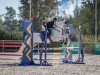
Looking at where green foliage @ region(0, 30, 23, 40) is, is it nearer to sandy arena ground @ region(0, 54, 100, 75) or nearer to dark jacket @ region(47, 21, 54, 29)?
dark jacket @ region(47, 21, 54, 29)

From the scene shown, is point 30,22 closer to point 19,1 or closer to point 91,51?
point 91,51

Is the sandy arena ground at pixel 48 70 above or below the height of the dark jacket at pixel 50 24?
below

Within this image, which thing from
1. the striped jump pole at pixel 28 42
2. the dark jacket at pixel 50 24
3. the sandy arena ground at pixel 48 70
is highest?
the dark jacket at pixel 50 24

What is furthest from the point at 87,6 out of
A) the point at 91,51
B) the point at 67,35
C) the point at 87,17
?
the point at 67,35

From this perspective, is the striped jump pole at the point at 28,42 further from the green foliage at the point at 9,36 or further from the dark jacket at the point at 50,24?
the green foliage at the point at 9,36

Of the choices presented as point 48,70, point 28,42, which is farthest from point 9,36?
point 48,70

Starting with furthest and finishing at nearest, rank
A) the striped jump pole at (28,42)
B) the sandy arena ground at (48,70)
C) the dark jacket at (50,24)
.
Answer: the dark jacket at (50,24) < the striped jump pole at (28,42) < the sandy arena ground at (48,70)

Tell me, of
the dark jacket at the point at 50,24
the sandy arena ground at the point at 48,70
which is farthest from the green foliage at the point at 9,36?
the sandy arena ground at the point at 48,70

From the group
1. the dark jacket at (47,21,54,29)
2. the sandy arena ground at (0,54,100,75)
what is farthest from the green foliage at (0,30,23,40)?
the sandy arena ground at (0,54,100,75)

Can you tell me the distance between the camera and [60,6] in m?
46.1

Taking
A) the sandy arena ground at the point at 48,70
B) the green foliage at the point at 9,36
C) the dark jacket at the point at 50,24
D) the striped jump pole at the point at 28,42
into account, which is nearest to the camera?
the sandy arena ground at the point at 48,70

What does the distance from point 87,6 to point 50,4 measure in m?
5.61

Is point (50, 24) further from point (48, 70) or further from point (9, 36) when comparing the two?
point (9, 36)

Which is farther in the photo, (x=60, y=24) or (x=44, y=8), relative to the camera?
(x=44, y=8)
